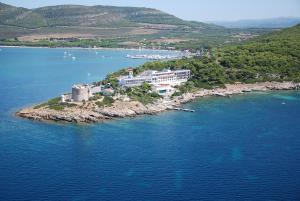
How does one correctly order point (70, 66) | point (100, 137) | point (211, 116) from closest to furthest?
point (100, 137) → point (211, 116) → point (70, 66)

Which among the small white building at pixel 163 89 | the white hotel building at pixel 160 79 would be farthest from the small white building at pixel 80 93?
the small white building at pixel 163 89

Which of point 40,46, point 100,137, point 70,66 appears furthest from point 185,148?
point 40,46

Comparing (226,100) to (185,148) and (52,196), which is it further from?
(52,196)

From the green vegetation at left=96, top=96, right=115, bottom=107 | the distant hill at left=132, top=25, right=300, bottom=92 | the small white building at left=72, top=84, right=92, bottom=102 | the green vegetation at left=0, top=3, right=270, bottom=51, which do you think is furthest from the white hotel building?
the green vegetation at left=0, top=3, right=270, bottom=51

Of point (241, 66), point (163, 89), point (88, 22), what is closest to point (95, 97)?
point (163, 89)

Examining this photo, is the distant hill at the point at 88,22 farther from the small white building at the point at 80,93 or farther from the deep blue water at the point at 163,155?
the small white building at the point at 80,93

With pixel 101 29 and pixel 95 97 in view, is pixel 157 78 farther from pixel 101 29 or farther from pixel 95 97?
pixel 101 29
